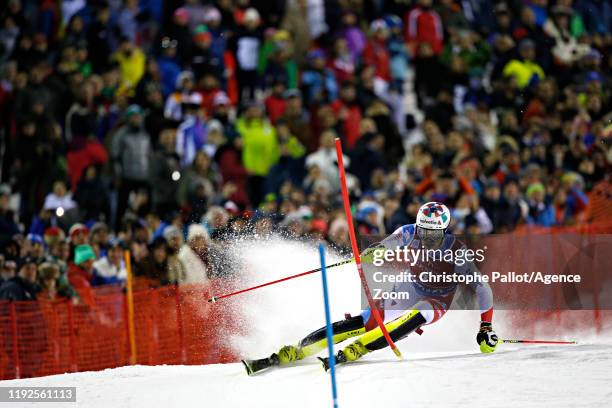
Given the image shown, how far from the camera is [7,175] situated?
1712 cm

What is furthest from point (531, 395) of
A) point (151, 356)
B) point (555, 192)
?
point (555, 192)

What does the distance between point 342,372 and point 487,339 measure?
1357 millimetres

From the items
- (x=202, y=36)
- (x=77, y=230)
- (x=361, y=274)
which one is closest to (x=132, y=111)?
(x=202, y=36)

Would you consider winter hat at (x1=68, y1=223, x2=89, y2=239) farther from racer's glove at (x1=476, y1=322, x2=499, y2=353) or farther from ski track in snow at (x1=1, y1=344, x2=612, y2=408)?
racer's glove at (x1=476, y1=322, x2=499, y2=353)

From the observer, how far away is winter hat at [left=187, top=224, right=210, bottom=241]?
13.9 m

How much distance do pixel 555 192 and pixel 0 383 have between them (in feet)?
24.4

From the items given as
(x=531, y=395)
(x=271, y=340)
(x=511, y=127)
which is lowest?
(x=531, y=395)

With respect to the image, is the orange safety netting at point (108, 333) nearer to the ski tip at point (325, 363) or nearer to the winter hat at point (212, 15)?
the ski tip at point (325, 363)

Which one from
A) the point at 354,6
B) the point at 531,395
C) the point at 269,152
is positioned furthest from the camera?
the point at 354,6

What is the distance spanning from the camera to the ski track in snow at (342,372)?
420 inches

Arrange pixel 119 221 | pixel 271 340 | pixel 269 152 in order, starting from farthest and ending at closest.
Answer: pixel 269 152, pixel 119 221, pixel 271 340

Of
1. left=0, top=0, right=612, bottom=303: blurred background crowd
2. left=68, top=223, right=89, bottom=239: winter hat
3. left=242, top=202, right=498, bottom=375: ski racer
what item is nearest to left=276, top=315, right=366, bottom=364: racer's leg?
left=242, top=202, right=498, bottom=375: ski racer

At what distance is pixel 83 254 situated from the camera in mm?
14438

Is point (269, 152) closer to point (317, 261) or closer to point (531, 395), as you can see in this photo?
point (317, 261)
